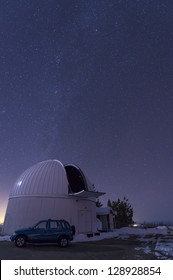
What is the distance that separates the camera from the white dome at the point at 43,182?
24.9m

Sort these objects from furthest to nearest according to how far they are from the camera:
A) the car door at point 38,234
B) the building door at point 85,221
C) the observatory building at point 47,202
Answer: the building door at point 85,221, the observatory building at point 47,202, the car door at point 38,234

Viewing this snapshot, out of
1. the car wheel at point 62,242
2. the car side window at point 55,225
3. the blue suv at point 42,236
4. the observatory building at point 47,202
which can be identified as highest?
the observatory building at point 47,202

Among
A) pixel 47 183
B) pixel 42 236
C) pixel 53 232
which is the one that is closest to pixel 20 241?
pixel 42 236

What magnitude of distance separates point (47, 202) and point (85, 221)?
14.2 ft

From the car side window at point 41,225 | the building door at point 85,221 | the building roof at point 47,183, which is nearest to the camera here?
the car side window at point 41,225

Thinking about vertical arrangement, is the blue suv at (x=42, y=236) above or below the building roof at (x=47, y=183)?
below

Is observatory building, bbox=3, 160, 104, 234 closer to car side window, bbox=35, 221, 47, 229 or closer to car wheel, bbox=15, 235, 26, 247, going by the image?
car side window, bbox=35, 221, 47, 229

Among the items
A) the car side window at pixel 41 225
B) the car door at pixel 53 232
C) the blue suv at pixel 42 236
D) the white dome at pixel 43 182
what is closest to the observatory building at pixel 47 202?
the white dome at pixel 43 182

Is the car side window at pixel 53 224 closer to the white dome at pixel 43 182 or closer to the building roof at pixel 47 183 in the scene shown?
the building roof at pixel 47 183

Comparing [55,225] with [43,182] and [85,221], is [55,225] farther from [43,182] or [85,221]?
[85,221]

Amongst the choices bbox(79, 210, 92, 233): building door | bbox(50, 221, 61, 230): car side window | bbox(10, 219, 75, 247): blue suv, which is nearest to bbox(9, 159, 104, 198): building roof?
bbox(79, 210, 92, 233): building door

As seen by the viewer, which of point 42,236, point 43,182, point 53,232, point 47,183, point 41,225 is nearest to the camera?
point 42,236

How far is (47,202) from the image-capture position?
24.4m

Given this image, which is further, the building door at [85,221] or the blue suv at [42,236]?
the building door at [85,221]
